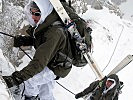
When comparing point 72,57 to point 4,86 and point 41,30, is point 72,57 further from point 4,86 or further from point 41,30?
point 4,86

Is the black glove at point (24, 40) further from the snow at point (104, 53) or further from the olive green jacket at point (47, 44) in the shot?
the olive green jacket at point (47, 44)

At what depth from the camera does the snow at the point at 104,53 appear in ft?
29.2

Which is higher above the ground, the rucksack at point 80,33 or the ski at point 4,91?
the ski at point 4,91

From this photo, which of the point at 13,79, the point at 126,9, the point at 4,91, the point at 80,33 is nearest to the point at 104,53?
the point at 80,33

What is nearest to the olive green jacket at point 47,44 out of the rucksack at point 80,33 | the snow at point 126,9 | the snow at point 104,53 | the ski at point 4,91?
the rucksack at point 80,33

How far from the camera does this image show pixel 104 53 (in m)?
12.4

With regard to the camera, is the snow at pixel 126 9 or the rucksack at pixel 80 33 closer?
the rucksack at pixel 80 33

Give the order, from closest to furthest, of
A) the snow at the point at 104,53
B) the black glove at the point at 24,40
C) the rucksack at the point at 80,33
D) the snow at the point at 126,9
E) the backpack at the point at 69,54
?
the backpack at the point at 69,54 → the rucksack at the point at 80,33 → the black glove at the point at 24,40 → the snow at the point at 104,53 → the snow at the point at 126,9

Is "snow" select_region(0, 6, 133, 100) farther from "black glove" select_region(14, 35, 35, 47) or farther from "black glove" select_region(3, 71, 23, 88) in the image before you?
"black glove" select_region(3, 71, 23, 88)

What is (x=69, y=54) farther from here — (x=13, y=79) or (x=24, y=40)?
(x=24, y=40)

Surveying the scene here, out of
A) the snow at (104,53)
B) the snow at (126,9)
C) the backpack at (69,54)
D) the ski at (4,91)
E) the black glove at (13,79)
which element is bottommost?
the snow at (126,9)

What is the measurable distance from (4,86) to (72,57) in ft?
4.57

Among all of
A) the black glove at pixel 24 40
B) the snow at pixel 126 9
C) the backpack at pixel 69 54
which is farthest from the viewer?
the snow at pixel 126 9

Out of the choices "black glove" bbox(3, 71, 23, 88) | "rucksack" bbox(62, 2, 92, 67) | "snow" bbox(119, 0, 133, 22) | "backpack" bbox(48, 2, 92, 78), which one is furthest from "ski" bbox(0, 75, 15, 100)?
"snow" bbox(119, 0, 133, 22)
